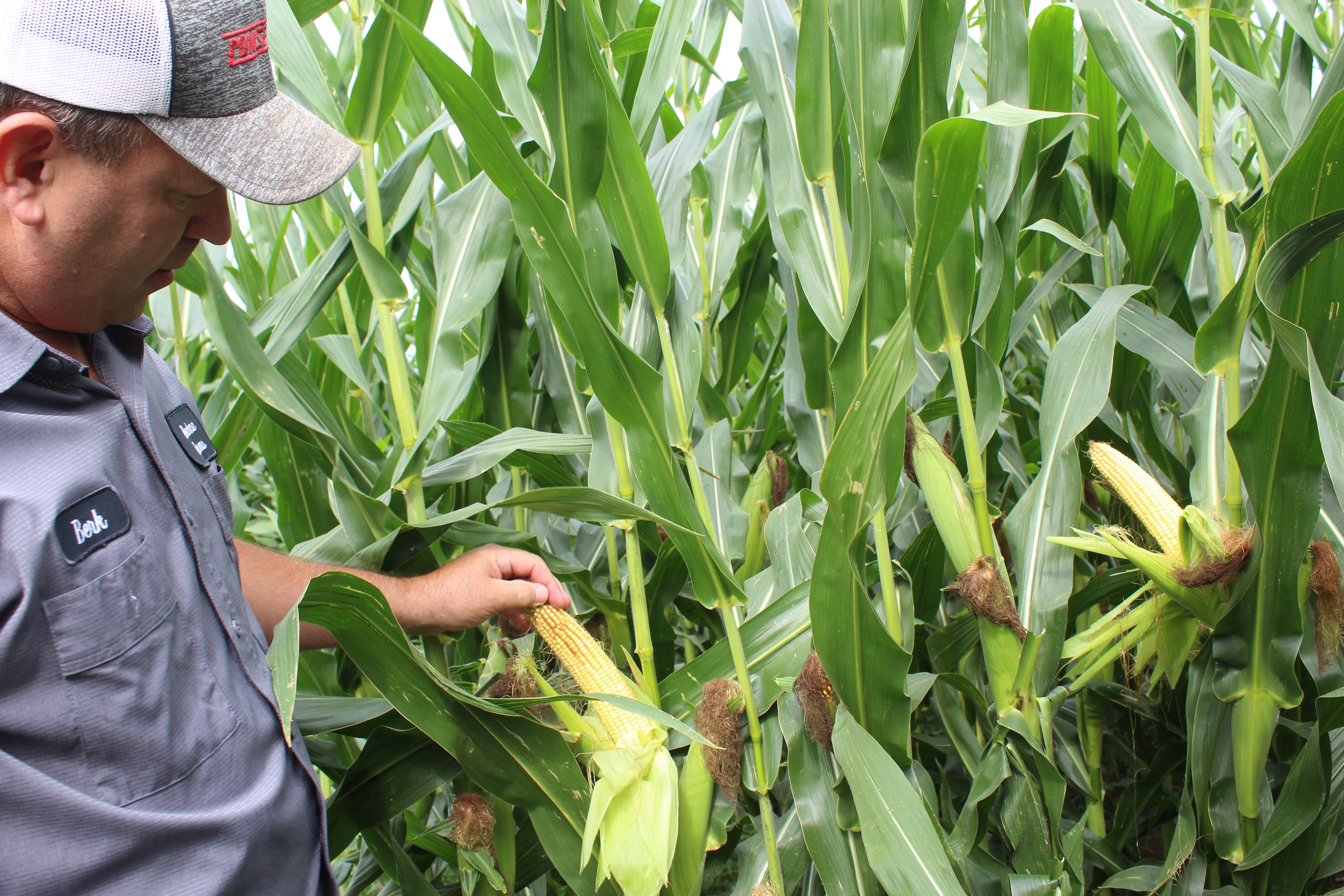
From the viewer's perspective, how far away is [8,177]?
99cm

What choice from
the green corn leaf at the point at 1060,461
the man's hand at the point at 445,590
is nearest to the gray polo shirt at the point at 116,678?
the man's hand at the point at 445,590

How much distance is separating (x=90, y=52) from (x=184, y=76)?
96mm

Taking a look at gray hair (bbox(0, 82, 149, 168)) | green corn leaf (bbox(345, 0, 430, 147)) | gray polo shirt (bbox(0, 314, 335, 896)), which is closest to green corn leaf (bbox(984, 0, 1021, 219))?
green corn leaf (bbox(345, 0, 430, 147))

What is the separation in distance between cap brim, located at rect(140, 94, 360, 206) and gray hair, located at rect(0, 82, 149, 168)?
0.08 feet

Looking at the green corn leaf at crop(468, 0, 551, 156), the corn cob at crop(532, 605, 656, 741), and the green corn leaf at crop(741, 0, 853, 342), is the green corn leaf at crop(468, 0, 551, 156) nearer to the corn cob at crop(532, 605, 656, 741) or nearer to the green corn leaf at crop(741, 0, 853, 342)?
the green corn leaf at crop(741, 0, 853, 342)

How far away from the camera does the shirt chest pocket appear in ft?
3.29

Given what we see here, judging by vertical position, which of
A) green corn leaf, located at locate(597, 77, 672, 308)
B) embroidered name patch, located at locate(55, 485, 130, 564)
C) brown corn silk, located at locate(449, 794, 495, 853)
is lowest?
brown corn silk, located at locate(449, 794, 495, 853)

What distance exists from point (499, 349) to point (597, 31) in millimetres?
621

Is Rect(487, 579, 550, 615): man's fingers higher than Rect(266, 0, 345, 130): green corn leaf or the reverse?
the reverse

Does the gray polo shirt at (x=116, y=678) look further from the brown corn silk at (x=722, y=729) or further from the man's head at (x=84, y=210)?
the brown corn silk at (x=722, y=729)

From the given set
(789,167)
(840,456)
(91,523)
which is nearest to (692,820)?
(840,456)

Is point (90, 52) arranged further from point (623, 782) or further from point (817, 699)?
point (817, 699)

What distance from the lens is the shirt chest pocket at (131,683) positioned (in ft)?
3.29

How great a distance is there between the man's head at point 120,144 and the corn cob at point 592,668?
725 mm
